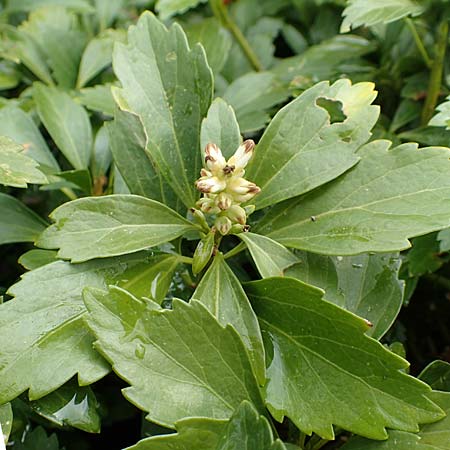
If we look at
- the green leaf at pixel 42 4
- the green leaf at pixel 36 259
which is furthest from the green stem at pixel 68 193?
the green leaf at pixel 42 4

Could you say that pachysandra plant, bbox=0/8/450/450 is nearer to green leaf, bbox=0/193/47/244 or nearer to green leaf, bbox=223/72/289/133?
green leaf, bbox=0/193/47/244

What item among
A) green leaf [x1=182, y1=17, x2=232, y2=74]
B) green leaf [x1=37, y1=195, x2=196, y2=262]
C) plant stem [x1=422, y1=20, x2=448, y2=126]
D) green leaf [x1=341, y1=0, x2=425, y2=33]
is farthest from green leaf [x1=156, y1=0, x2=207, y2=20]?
green leaf [x1=37, y1=195, x2=196, y2=262]

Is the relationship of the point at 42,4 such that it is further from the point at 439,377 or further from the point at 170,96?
the point at 439,377

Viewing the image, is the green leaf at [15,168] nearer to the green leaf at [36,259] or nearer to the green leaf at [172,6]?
the green leaf at [36,259]

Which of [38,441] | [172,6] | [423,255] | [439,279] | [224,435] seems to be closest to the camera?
[224,435]

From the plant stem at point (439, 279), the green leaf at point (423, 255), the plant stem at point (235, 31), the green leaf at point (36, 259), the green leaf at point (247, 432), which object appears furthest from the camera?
the plant stem at point (235, 31)

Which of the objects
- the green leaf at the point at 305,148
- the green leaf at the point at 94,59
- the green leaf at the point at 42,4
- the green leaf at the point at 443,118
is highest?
the green leaf at the point at 42,4

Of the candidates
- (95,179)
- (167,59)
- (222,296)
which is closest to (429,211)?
(222,296)

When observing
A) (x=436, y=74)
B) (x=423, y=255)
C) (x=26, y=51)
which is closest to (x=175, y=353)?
(x=423, y=255)
